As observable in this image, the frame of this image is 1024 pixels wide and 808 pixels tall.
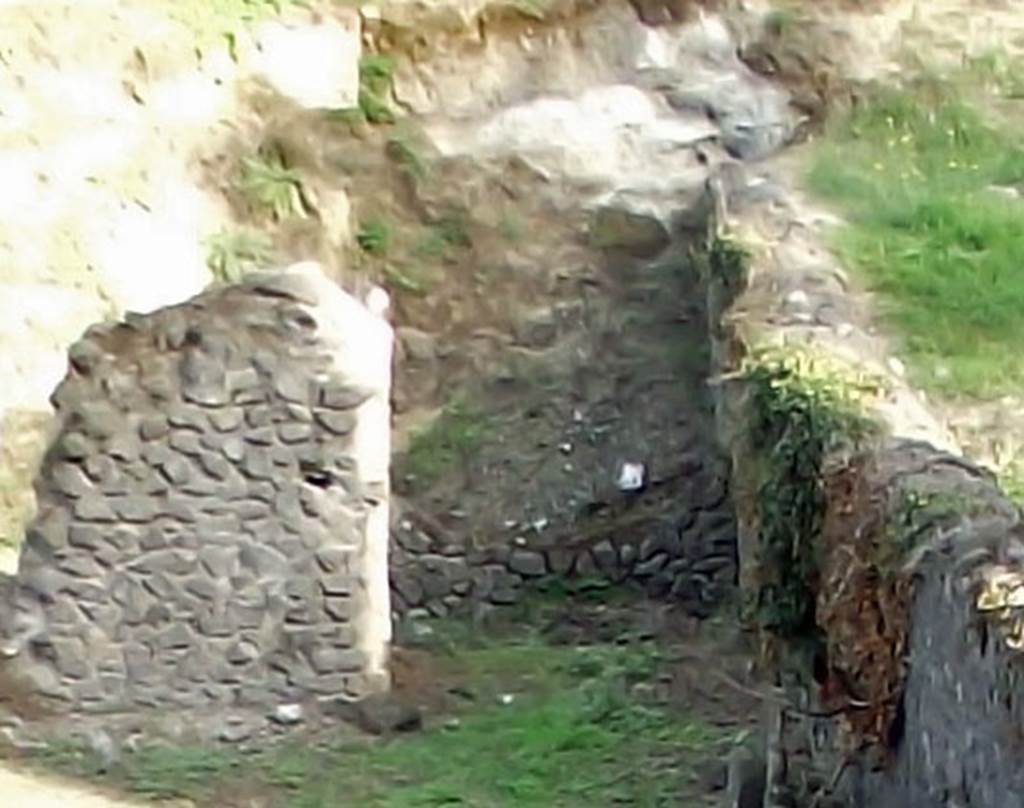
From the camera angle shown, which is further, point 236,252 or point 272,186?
point 272,186

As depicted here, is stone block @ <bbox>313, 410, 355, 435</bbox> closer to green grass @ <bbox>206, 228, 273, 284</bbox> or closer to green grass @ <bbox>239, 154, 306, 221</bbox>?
green grass @ <bbox>206, 228, 273, 284</bbox>

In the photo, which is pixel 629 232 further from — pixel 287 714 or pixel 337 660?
pixel 287 714

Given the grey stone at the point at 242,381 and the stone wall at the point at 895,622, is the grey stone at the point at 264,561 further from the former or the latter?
the stone wall at the point at 895,622

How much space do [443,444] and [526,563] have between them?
645 mm

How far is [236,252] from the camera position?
10523mm

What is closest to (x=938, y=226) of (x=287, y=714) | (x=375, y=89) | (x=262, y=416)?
(x=262, y=416)

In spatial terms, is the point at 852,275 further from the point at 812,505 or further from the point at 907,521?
the point at 907,521

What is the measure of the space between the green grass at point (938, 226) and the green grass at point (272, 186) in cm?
234

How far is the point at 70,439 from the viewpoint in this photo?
813 cm

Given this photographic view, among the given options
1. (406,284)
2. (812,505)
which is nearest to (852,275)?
(812,505)

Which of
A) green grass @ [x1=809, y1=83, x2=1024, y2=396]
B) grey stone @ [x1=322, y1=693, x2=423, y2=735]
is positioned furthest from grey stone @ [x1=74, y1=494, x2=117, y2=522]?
green grass @ [x1=809, y1=83, x2=1024, y2=396]

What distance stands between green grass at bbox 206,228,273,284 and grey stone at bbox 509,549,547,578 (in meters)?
1.68

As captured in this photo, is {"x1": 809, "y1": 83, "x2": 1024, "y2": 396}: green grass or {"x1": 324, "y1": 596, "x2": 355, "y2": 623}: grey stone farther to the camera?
{"x1": 324, "y1": 596, "x2": 355, "y2": 623}: grey stone

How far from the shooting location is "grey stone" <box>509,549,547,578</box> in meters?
10.2
